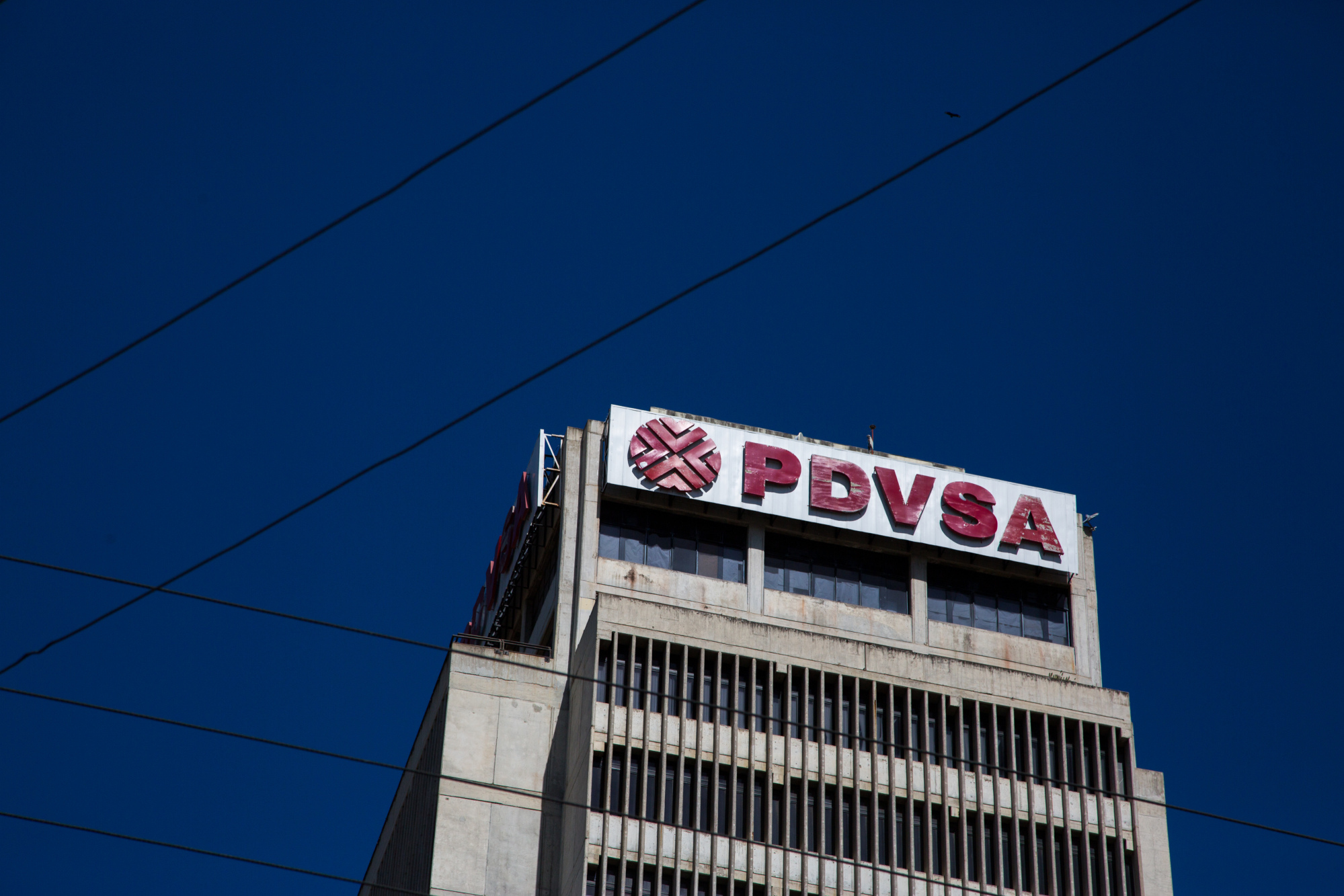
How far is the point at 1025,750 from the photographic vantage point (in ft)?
258

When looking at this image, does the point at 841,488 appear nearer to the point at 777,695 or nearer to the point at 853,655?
the point at 853,655

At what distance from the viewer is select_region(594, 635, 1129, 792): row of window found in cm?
7488

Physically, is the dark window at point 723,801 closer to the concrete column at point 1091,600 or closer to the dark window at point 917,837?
A: the dark window at point 917,837

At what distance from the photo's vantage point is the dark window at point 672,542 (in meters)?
83.1

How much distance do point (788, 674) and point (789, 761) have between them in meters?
3.84

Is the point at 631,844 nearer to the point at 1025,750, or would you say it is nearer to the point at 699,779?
the point at 699,779

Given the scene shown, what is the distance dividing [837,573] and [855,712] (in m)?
9.55

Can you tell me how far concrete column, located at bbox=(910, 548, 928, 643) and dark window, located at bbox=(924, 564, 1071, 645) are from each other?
1.85 feet

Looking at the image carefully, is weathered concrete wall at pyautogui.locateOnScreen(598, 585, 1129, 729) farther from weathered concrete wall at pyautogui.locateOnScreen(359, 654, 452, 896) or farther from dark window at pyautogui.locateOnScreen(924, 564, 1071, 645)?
weathered concrete wall at pyautogui.locateOnScreen(359, 654, 452, 896)

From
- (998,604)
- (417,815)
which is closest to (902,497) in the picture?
(998,604)

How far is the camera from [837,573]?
8538cm

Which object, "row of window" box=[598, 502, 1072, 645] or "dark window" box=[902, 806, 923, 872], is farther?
"row of window" box=[598, 502, 1072, 645]

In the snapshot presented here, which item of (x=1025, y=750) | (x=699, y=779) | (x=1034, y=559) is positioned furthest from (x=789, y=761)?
(x=1034, y=559)

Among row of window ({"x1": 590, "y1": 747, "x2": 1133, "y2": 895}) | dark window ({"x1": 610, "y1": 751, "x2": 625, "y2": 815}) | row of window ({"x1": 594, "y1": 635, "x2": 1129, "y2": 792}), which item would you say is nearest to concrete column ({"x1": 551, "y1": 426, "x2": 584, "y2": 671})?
row of window ({"x1": 594, "y1": 635, "x2": 1129, "y2": 792})
